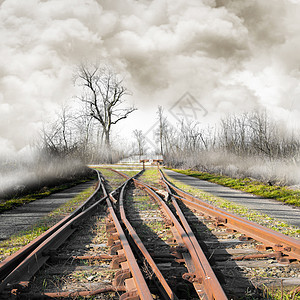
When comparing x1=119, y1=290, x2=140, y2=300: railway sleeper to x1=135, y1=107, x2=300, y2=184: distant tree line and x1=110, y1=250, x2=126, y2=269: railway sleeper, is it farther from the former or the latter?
x1=135, y1=107, x2=300, y2=184: distant tree line

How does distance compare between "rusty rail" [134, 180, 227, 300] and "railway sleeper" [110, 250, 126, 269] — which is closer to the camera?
"rusty rail" [134, 180, 227, 300]

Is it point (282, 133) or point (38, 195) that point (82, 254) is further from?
point (282, 133)

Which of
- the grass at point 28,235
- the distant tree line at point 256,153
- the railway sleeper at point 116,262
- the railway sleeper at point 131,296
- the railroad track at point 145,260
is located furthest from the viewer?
the distant tree line at point 256,153

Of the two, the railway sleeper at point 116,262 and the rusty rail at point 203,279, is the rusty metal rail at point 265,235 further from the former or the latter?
the railway sleeper at point 116,262

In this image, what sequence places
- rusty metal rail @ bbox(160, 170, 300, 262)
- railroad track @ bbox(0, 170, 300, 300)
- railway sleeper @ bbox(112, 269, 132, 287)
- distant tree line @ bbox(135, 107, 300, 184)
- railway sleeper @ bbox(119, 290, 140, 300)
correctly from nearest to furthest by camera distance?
railway sleeper @ bbox(119, 290, 140, 300) → railroad track @ bbox(0, 170, 300, 300) → railway sleeper @ bbox(112, 269, 132, 287) → rusty metal rail @ bbox(160, 170, 300, 262) → distant tree line @ bbox(135, 107, 300, 184)

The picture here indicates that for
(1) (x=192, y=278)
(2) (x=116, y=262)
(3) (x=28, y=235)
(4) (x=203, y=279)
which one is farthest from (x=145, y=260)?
(3) (x=28, y=235)

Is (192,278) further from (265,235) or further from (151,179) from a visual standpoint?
(151,179)

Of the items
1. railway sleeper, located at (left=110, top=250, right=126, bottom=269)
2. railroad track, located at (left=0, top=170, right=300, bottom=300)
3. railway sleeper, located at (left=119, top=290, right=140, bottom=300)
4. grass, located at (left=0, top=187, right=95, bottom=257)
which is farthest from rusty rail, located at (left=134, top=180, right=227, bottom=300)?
grass, located at (left=0, top=187, right=95, bottom=257)


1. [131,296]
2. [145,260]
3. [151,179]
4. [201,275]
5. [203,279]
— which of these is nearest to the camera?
[131,296]

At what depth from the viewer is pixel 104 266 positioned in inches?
110

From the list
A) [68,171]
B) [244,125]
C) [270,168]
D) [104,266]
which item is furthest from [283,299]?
[244,125]

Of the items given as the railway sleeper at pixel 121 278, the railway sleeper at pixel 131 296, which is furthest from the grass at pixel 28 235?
the railway sleeper at pixel 131 296

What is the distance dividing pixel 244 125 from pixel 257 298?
53.0 ft

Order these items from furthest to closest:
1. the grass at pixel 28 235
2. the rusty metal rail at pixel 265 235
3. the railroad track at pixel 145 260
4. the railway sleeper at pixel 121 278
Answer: the grass at pixel 28 235, the rusty metal rail at pixel 265 235, the railway sleeper at pixel 121 278, the railroad track at pixel 145 260
